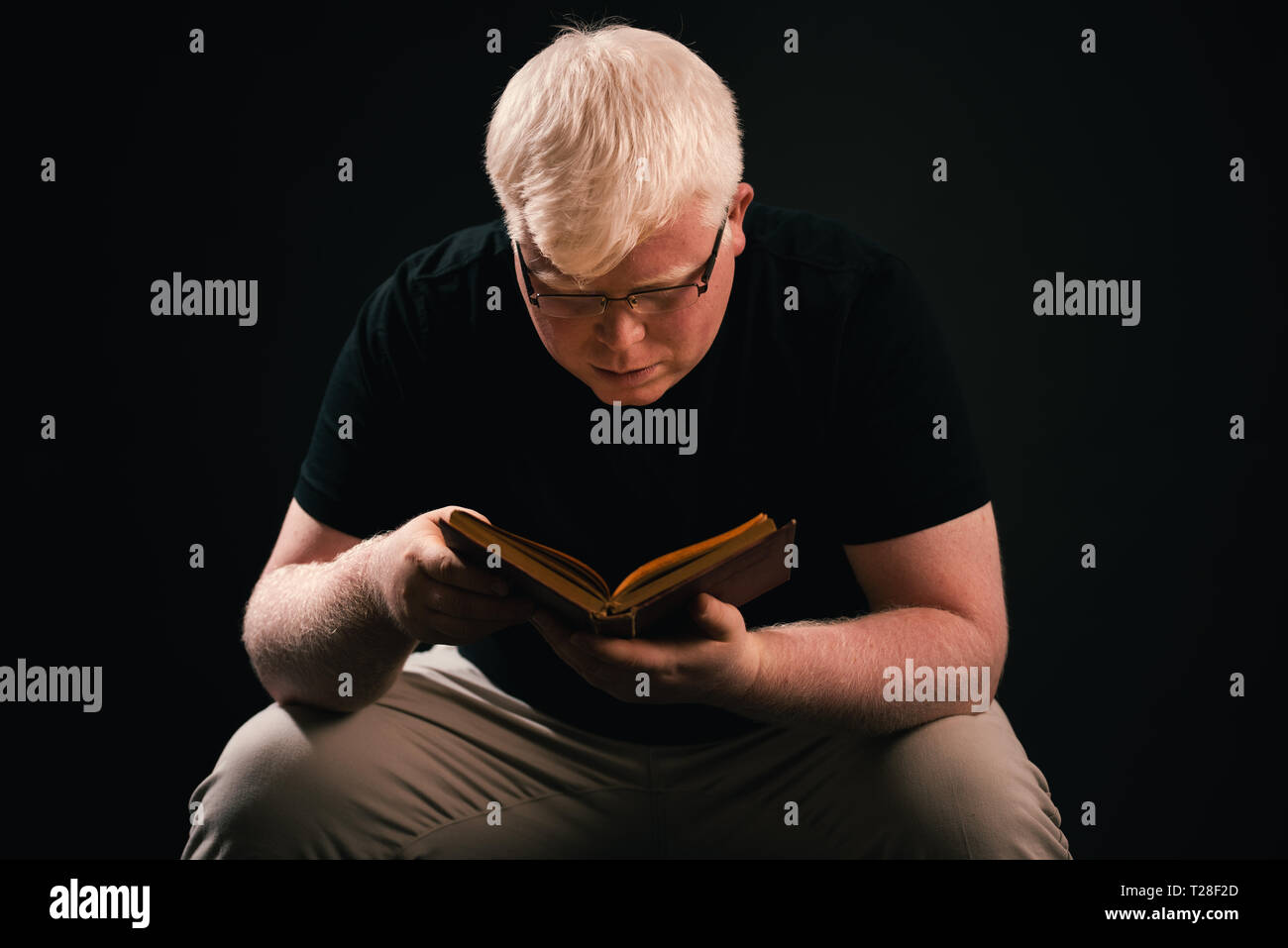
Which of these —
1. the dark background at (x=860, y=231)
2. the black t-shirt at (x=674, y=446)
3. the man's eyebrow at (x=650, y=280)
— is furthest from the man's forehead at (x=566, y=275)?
the dark background at (x=860, y=231)

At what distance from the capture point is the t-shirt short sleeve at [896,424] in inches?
61.7

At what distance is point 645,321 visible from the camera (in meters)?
1.47

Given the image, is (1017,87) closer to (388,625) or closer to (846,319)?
(846,319)

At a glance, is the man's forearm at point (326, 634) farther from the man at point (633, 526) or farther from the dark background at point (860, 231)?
the dark background at point (860, 231)

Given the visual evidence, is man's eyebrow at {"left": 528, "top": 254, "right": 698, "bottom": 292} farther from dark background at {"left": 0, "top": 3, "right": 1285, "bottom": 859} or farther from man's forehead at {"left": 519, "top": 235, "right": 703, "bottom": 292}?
dark background at {"left": 0, "top": 3, "right": 1285, "bottom": 859}

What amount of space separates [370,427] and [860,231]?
98cm

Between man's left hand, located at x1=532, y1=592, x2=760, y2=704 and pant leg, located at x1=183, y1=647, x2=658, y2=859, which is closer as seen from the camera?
man's left hand, located at x1=532, y1=592, x2=760, y2=704

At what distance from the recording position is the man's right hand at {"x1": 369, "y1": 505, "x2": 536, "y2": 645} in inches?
50.8

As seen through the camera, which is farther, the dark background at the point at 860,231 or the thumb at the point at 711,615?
the dark background at the point at 860,231

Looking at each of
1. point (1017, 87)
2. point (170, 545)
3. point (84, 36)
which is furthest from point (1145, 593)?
point (84, 36)

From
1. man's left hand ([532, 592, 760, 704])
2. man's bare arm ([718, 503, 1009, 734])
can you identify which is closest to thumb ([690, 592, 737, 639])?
man's left hand ([532, 592, 760, 704])

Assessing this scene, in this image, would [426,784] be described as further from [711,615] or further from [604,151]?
[604,151]

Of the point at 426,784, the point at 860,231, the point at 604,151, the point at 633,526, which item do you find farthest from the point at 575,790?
the point at 860,231

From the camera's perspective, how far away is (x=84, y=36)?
2164 mm
